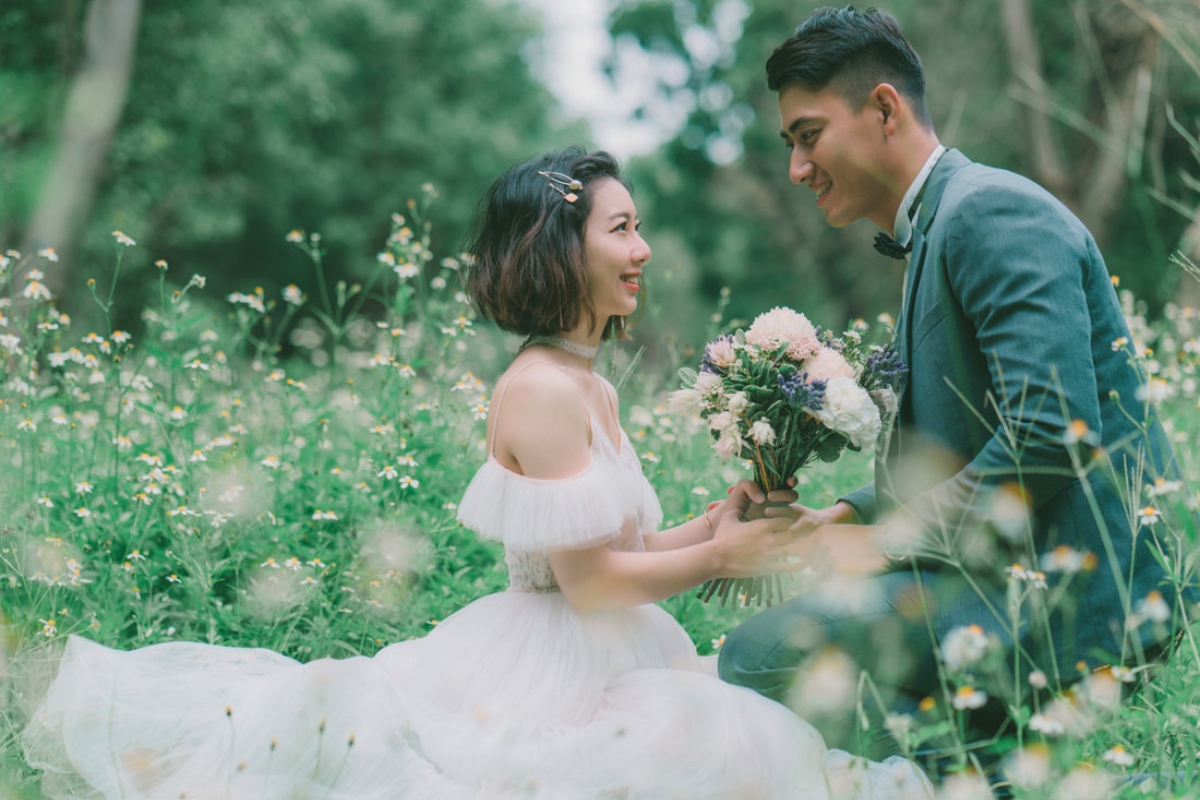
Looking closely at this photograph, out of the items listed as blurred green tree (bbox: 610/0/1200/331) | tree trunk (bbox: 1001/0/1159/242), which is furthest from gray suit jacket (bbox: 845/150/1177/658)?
tree trunk (bbox: 1001/0/1159/242)

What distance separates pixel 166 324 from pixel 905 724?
10.2 ft

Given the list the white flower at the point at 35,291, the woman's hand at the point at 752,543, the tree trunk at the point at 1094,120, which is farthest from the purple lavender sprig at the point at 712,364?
the tree trunk at the point at 1094,120

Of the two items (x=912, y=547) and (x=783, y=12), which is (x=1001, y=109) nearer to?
(x=783, y=12)

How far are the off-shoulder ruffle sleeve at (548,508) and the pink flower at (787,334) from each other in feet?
1.81

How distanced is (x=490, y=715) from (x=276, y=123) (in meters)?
16.7

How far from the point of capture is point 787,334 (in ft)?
8.84

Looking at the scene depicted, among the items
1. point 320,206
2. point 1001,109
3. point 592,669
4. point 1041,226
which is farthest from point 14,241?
point 1001,109

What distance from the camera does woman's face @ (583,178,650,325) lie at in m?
2.91

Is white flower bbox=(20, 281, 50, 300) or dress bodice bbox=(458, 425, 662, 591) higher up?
white flower bbox=(20, 281, 50, 300)

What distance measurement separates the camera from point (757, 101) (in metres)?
23.6

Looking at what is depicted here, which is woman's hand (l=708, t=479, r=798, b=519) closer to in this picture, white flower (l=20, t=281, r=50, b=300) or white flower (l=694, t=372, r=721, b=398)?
white flower (l=694, t=372, r=721, b=398)

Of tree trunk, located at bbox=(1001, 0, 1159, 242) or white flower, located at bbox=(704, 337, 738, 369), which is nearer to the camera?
white flower, located at bbox=(704, 337, 738, 369)

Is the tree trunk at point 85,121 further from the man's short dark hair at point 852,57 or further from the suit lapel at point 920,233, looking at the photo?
the suit lapel at point 920,233

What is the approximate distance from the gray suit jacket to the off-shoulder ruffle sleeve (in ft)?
2.36
